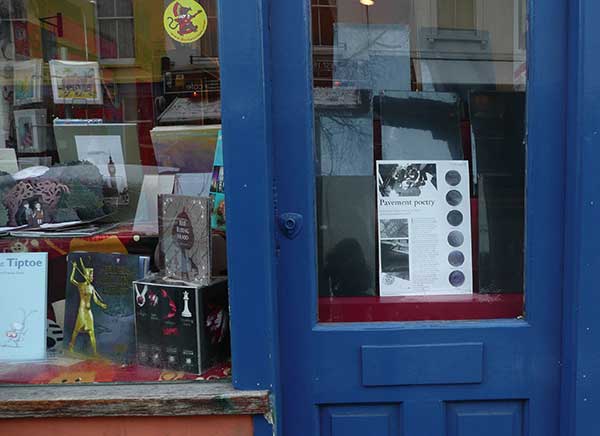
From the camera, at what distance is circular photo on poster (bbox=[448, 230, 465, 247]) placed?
5.98 feet

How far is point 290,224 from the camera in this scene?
170cm

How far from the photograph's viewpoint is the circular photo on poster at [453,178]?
1.82 metres

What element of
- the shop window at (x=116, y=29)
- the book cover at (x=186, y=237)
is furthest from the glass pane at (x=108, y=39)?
the book cover at (x=186, y=237)

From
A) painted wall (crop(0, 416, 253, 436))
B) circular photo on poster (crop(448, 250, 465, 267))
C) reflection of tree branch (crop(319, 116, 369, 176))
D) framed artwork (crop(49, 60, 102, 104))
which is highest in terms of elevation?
framed artwork (crop(49, 60, 102, 104))

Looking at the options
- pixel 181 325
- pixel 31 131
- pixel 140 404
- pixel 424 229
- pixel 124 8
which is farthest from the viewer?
pixel 31 131

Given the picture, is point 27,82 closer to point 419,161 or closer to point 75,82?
point 75,82

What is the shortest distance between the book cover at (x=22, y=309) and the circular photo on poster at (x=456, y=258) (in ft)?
4.60

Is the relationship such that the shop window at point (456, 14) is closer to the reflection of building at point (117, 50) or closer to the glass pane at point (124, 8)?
the reflection of building at point (117, 50)

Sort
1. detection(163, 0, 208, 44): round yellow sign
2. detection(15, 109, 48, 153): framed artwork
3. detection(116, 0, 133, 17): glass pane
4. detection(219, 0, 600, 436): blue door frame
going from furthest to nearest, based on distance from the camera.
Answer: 1. detection(15, 109, 48, 153): framed artwork
2. detection(116, 0, 133, 17): glass pane
3. detection(163, 0, 208, 44): round yellow sign
4. detection(219, 0, 600, 436): blue door frame

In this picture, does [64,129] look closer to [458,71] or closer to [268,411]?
[268,411]

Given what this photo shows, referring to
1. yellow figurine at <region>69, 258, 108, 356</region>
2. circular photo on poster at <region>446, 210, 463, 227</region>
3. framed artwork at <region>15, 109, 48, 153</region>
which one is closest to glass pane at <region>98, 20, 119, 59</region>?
framed artwork at <region>15, 109, 48, 153</region>

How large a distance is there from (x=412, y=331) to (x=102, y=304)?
1060mm

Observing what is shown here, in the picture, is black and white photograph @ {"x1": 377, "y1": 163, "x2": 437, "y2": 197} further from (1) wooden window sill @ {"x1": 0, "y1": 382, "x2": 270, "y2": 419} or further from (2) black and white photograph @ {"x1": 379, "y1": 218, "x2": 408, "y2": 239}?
(1) wooden window sill @ {"x1": 0, "y1": 382, "x2": 270, "y2": 419}

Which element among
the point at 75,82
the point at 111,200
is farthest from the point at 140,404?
the point at 75,82
